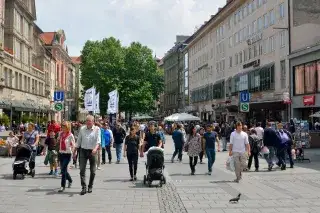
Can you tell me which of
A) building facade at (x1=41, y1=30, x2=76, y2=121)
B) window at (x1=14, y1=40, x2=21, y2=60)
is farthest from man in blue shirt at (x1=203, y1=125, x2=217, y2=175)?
building facade at (x1=41, y1=30, x2=76, y2=121)

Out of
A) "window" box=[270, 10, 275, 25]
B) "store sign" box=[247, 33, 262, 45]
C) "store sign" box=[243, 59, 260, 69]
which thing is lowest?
"store sign" box=[243, 59, 260, 69]

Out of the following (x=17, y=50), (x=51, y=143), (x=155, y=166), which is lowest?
(x=155, y=166)

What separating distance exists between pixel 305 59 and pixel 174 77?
2815 inches

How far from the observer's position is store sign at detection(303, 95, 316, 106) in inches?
1439

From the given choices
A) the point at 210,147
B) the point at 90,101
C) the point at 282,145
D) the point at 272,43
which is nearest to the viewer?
the point at 210,147

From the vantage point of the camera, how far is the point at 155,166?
13.1m

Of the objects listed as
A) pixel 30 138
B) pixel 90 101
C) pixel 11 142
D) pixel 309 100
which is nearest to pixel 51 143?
pixel 30 138

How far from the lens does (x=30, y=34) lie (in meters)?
62.9

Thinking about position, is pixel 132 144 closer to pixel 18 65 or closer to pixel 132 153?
pixel 132 153

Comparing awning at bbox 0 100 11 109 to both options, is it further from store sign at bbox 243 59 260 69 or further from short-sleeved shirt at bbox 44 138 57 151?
short-sleeved shirt at bbox 44 138 57 151

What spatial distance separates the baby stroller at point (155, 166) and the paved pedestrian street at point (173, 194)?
0.24 m

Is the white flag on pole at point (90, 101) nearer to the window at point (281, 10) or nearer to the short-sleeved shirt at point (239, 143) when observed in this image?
the short-sleeved shirt at point (239, 143)

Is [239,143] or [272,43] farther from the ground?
[272,43]

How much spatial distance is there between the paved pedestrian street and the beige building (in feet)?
65.6
